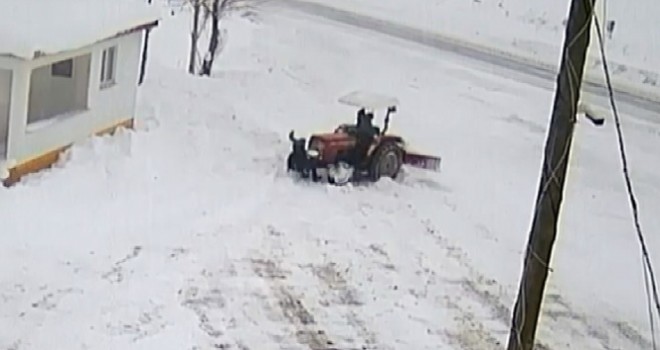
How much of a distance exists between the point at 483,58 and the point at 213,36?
9.23 ft

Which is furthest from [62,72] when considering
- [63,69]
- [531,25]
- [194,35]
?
[531,25]

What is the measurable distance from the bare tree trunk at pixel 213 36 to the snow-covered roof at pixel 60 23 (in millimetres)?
1969

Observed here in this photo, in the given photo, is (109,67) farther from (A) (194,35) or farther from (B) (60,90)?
(A) (194,35)

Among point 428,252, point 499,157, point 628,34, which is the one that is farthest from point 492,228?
point 628,34

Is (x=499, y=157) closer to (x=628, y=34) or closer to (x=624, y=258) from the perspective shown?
(x=624, y=258)

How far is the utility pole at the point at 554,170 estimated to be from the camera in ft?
6.81

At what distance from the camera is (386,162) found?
664 centimetres

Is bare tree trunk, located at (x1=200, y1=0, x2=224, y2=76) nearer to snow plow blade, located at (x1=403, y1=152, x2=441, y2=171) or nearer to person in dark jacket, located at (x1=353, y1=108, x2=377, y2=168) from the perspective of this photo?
person in dark jacket, located at (x1=353, y1=108, x2=377, y2=168)

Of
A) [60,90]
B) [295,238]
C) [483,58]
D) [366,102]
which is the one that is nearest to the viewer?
[295,238]

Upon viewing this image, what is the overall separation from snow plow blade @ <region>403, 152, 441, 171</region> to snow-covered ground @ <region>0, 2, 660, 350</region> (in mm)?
148

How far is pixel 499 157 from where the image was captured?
7.29 m

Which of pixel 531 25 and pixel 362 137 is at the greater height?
pixel 531 25

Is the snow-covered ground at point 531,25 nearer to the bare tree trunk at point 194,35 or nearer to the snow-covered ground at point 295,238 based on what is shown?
the snow-covered ground at point 295,238

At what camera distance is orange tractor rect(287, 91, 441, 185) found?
6406 mm
